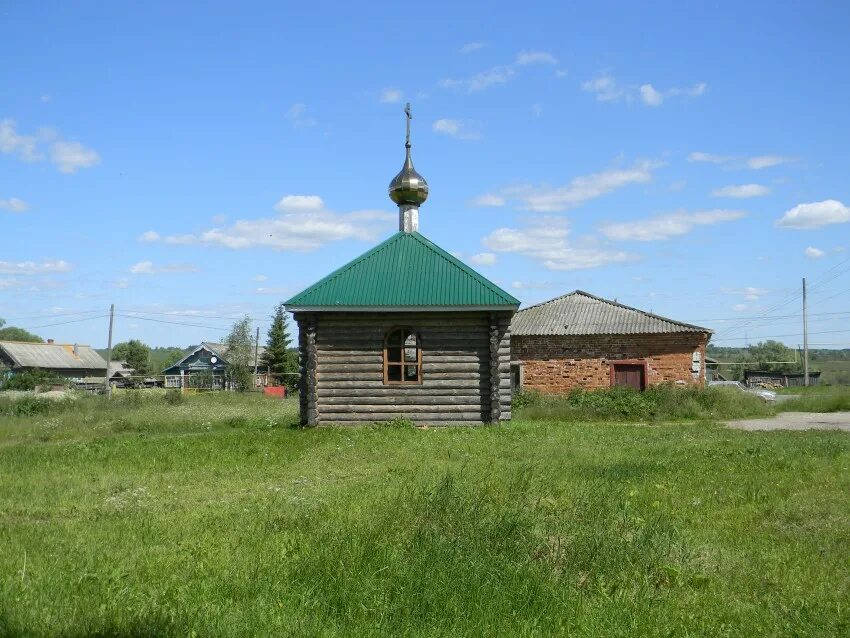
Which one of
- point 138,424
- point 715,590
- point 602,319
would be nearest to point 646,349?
point 602,319

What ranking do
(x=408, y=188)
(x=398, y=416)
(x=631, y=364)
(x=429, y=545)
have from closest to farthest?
(x=429, y=545), (x=398, y=416), (x=408, y=188), (x=631, y=364)

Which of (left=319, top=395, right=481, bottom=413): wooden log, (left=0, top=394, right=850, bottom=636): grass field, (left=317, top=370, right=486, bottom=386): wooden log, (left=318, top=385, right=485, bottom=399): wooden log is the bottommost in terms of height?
(left=0, top=394, right=850, bottom=636): grass field

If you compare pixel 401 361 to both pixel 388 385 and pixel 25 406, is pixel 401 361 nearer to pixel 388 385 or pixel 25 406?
pixel 388 385

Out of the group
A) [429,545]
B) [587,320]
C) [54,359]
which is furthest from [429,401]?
[54,359]

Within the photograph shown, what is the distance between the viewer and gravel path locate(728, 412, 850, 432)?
21.2 m

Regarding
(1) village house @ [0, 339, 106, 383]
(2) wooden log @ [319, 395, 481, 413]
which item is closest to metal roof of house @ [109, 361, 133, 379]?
(1) village house @ [0, 339, 106, 383]

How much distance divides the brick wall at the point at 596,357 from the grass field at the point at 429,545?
55.7ft

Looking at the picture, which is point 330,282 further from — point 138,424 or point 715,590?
point 715,590

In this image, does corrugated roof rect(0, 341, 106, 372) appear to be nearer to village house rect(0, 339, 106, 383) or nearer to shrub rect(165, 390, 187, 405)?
village house rect(0, 339, 106, 383)

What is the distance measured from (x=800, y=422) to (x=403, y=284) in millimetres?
13034

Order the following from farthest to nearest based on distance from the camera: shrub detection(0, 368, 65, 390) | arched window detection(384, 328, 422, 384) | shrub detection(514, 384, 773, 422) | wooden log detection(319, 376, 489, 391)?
shrub detection(0, 368, 65, 390)
shrub detection(514, 384, 773, 422)
arched window detection(384, 328, 422, 384)
wooden log detection(319, 376, 489, 391)

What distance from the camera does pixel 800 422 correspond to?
23297 millimetres

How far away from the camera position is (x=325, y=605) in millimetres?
A: 5570

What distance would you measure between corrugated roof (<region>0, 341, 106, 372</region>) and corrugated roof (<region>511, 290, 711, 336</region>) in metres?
50.3
